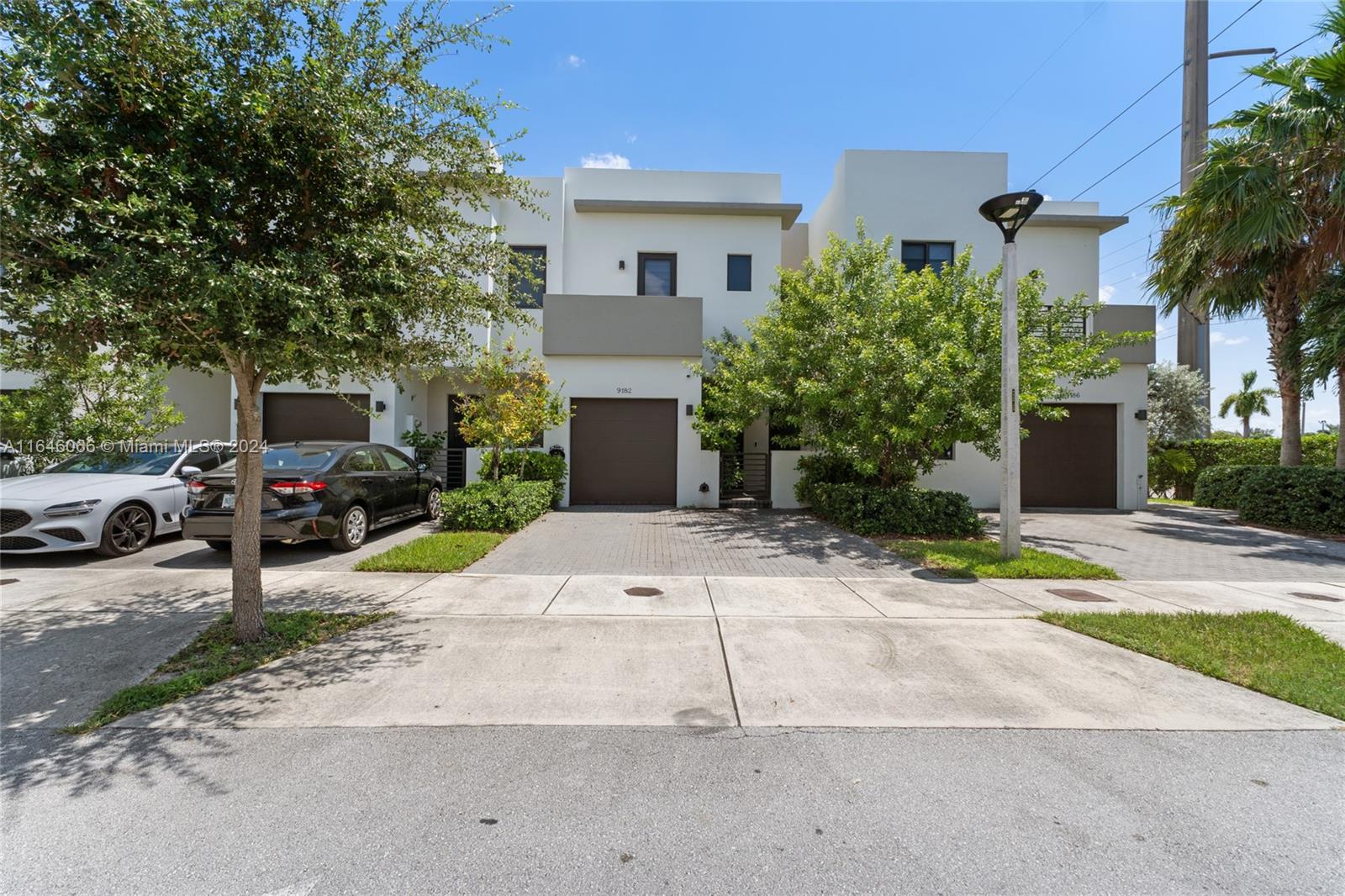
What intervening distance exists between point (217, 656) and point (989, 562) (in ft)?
28.0

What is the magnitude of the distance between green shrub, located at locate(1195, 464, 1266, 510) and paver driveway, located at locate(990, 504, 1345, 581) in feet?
2.88

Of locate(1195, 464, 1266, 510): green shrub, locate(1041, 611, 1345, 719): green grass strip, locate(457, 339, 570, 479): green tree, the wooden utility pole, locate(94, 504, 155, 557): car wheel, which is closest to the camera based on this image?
locate(1041, 611, 1345, 719): green grass strip

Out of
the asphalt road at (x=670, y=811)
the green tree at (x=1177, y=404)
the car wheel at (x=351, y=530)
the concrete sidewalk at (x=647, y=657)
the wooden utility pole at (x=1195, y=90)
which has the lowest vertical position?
the asphalt road at (x=670, y=811)

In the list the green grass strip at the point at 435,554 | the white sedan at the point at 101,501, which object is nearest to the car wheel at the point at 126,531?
the white sedan at the point at 101,501

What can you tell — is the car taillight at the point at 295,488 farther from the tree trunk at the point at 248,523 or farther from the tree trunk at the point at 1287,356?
the tree trunk at the point at 1287,356

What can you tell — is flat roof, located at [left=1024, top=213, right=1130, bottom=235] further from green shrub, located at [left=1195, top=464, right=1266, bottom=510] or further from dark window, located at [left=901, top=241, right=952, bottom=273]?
green shrub, located at [left=1195, top=464, right=1266, bottom=510]

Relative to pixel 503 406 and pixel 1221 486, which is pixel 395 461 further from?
pixel 1221 486

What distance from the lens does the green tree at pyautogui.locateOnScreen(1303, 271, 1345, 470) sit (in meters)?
10.7

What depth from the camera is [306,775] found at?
2980 mm

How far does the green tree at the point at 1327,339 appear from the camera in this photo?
35.1ft

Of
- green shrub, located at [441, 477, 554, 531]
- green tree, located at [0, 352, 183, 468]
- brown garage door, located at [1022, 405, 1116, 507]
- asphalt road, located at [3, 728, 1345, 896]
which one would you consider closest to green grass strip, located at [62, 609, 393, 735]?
asphalt road, located at [3, 728, 1345, 896]

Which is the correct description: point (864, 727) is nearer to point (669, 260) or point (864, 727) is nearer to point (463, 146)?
point (463, 146)

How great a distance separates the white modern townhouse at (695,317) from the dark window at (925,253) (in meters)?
0.04

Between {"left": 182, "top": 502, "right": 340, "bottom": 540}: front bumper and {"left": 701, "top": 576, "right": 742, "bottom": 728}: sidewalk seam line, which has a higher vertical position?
{"left": 182, "top": 502, "right": 340, "bottom": 540}: front bumper
